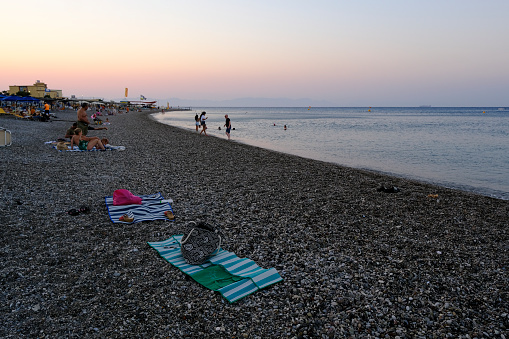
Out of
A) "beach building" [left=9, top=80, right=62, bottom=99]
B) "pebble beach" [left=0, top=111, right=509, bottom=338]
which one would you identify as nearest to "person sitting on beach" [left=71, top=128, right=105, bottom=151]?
"pebble beach" [left=0, top=111, right=509, bottom=338]

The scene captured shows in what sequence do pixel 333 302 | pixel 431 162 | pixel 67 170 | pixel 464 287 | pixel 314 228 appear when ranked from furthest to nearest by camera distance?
pixel 431 162
pixel 67 170
pixel 314 228
pixel 464 287
pixel 333 302

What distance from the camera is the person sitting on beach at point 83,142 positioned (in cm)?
1445

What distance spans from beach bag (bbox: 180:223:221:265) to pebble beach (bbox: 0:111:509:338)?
11.6 inches

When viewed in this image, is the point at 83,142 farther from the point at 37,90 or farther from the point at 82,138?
the point at 37,90

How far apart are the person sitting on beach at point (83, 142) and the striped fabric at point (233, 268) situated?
35.6ft

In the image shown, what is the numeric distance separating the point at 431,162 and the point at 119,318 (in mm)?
17787

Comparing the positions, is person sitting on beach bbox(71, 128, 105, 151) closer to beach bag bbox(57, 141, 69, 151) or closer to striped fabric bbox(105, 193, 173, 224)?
beach bag bbox(57, 141, 69, 151)

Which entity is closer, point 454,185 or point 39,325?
point 39,325

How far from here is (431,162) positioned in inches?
698

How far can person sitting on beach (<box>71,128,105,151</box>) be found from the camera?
14445 mm

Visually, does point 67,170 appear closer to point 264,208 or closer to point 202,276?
point 264,208

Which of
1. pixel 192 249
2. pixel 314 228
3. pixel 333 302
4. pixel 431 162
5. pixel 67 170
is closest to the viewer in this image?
pixel 333 302

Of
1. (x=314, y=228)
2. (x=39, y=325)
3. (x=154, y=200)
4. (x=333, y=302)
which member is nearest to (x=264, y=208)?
(x=314, y=228)

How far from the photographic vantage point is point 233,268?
15.2 ft
